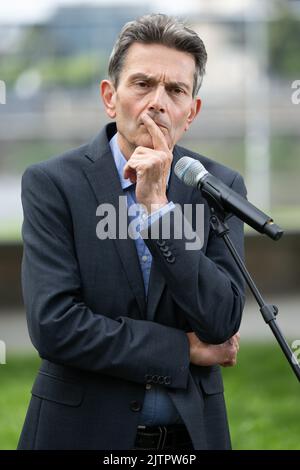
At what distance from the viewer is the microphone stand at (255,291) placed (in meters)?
2.28

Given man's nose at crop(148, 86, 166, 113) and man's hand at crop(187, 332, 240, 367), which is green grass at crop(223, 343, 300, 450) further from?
man's nose at crop(148, 86, 166, 113)

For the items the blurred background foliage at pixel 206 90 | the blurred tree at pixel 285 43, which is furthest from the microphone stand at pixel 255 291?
the blurred tree at pixel 285 43

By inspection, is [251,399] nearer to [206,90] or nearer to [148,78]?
[148,78]

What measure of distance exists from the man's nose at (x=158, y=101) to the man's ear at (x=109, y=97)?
0.59ft

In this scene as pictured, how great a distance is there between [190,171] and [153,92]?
0.95 feet

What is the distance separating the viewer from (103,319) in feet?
8.43

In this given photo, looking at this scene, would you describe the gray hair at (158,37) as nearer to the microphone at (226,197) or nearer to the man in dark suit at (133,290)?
the man in dark suit at (133,290)

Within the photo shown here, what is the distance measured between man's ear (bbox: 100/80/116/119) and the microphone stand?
522 millimetres

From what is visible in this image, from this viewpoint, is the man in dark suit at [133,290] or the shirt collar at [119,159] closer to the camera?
the man in dark suit at [133,290]

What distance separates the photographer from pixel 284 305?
12.0 m

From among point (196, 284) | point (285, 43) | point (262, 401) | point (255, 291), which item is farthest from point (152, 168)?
point (285, 43)

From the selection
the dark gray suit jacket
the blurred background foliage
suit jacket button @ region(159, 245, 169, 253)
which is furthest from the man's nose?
the blurred background foliage

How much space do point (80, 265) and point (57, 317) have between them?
0.16 m
